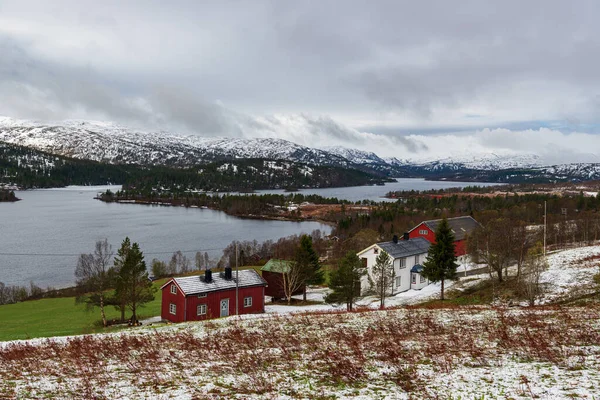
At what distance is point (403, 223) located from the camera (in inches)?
4675

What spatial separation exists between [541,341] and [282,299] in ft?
132

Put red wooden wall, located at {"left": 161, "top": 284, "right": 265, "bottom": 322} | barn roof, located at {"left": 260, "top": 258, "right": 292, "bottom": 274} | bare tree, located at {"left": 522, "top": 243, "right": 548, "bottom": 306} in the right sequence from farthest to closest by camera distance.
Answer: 1. barn roof, located at {"left": 260, "top": 258, "right": 292, "bottom": 274}
2. red wooden wall, located at {"left": 161, "top": 284, "right": 265, "bottom": 322}
3. bare tree, located at {"left": 522, "top": 243, "right": 548, "bottom": 306}

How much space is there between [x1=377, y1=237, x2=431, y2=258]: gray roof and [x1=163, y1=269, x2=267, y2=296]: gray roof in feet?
53.9

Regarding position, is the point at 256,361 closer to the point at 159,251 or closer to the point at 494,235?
the point at 494,235

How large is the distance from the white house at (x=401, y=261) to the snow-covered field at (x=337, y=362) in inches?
1248

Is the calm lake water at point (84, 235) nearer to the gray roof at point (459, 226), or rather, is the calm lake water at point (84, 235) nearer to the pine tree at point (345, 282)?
the gray roof at point (459, 226)

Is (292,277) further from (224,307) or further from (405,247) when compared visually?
(405,247)

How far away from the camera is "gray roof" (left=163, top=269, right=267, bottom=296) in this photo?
1489 inches

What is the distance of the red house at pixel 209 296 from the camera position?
1480 inches

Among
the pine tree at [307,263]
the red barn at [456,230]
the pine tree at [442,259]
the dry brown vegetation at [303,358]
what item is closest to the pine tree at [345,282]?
the pine tree at [442,259]

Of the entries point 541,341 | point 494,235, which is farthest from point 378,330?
point 494,235

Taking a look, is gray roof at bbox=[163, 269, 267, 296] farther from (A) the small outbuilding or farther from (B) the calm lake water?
(B) the calm lake water

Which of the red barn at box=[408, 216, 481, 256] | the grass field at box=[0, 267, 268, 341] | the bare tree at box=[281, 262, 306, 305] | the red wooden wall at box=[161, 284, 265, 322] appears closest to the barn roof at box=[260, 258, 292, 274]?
the bare tree at box=[281, 262, 306, 305]

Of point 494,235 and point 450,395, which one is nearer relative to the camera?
point 450,395
